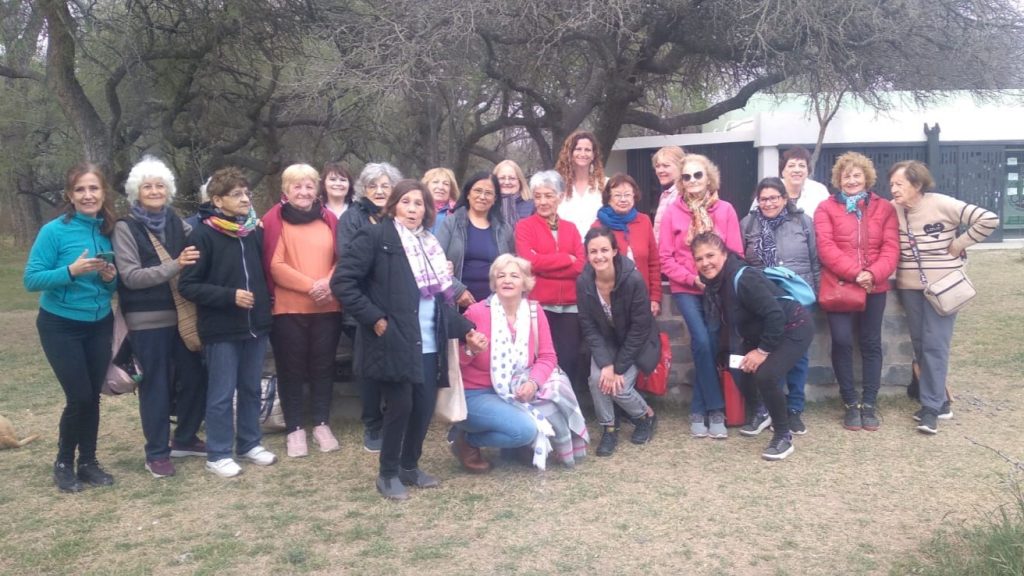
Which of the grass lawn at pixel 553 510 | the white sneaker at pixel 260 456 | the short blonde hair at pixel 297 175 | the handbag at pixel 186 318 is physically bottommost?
the grass lawn at pixel 553 510

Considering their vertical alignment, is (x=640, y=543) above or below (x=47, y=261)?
A: below

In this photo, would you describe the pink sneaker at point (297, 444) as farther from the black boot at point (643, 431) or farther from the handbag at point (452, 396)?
the black boot at point (643, 431)

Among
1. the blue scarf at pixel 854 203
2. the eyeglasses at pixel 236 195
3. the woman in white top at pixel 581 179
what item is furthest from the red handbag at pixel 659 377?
the eyeglasses at pixel 236 195

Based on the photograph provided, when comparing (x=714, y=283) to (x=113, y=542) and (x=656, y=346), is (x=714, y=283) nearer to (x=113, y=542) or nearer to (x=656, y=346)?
(x=656, y=346)

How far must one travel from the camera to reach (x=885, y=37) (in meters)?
8.48

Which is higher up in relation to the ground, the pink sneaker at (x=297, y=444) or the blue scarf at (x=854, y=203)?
the blue scarf at (x=854, y=203)

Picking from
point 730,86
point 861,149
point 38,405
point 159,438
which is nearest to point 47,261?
point 159,438

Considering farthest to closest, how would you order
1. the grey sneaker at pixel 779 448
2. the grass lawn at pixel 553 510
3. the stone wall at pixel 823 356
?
the stone wall at pixel 823 356 → the grey sneaker at pixel 779 448 → the grass lawn at pixel 553 510

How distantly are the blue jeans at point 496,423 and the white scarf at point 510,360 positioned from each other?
64 mm

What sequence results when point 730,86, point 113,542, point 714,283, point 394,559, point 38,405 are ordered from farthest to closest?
point 730,86 < point 38,405 < point 714,283 < point 113,542 < point 394,559

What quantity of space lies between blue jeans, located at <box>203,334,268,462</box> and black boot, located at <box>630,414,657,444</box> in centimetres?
234

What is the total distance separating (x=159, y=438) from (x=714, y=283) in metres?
3.42

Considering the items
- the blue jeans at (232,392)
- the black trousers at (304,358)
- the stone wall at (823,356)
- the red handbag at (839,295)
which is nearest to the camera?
the blue jeans at (232,392)

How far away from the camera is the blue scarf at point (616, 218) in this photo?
5.52m
